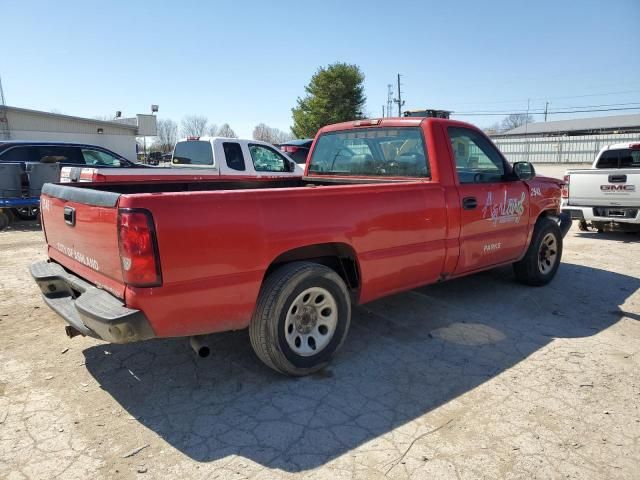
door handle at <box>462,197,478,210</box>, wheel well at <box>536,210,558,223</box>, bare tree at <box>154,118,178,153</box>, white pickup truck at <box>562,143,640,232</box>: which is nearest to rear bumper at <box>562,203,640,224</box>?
white pickup truck at <box>562,143,640,232</box>

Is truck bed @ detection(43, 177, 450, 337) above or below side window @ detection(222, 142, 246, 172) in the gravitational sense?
below

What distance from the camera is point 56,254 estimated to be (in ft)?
12.2

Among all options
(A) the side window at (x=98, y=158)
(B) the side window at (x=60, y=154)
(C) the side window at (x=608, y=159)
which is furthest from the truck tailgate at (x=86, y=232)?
(C) the side window at (x=608, y=159)

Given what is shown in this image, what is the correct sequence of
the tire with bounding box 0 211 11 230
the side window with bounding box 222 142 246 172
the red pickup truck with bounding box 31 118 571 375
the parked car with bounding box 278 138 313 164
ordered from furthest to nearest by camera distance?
the parked car with bounding box 278 138 313 164, the tire with bounding box 0 211 11 230, the side window with bounding box 222 142 246 172, the red pickup truck with bounding box 31 118 571 375

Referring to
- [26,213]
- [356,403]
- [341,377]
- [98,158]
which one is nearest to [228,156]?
[98,158]

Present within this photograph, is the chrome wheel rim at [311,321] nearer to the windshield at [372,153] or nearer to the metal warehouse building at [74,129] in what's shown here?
the windshield at [372,153]

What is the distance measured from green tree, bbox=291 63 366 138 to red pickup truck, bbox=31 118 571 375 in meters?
37.7

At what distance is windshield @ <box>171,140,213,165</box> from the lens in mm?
9398

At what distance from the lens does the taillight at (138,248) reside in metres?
2.53

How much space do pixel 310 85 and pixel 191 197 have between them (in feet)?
140

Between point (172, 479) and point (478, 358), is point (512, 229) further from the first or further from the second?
point (172, 479)

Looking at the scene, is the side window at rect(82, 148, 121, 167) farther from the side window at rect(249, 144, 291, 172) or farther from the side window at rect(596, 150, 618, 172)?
the side window at rect(596, 150, 618, 172)

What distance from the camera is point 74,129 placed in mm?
33031

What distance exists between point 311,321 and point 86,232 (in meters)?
1.65
